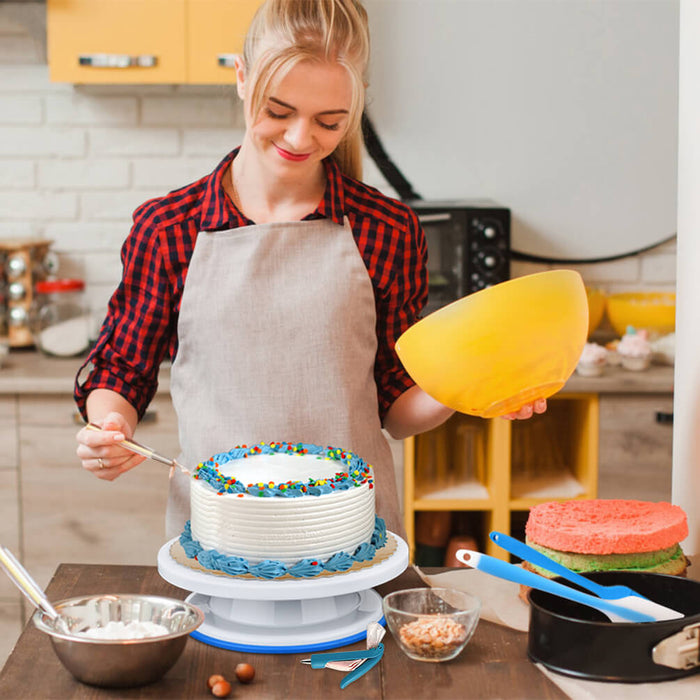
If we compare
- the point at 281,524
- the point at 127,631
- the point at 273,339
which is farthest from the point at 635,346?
the point at 127,631

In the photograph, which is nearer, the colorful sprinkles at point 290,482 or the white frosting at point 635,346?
the colorful sprinkles at point 290,482

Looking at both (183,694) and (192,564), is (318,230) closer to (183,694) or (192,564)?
(192,564)

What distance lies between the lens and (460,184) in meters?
2.80

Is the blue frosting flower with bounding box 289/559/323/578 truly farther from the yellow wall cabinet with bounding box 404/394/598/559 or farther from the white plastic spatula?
the yellow wall cabinet with bounding box 404/394/598/559

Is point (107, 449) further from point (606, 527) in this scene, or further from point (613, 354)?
point (613, 354)

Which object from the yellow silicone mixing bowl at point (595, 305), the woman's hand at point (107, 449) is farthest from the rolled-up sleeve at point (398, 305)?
the yellow silicone mixing bowl at point (595, 305)

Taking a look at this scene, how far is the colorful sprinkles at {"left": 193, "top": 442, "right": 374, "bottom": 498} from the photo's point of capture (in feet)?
3.26

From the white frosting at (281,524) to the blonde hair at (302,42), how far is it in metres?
0.56

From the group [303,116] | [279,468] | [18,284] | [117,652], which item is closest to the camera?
[117,652]

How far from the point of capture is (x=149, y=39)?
2.45m

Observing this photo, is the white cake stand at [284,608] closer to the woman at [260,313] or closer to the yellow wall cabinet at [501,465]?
the woman at [260,313]

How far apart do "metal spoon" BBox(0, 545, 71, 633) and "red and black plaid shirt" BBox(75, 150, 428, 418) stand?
535 millimetres

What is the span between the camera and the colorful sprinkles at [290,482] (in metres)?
0.99

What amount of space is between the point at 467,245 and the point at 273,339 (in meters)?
1.19
